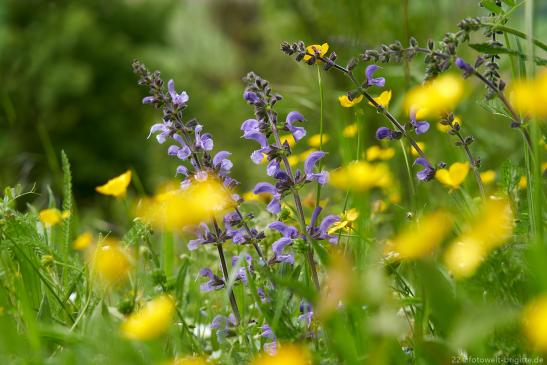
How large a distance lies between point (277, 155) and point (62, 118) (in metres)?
12.1

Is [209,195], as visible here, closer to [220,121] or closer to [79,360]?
[79,360]

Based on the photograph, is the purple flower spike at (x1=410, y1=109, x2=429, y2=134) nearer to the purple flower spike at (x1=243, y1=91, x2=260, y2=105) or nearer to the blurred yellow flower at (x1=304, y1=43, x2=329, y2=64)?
the blurred yellow flower at (x1=304, y1=43, x2=329, y2=64)

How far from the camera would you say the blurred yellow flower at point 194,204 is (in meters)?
1.10

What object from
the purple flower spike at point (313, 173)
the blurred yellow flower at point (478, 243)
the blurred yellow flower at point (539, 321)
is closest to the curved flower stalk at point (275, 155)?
the purple flower spike at point (313, 173)

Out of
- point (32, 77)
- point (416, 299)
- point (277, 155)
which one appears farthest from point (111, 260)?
point (32, 77)

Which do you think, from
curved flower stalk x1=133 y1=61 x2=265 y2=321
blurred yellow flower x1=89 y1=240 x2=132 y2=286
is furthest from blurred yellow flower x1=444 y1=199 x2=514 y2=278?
blurred yellow flower x1=89 y1=240 x2=132 y2=286

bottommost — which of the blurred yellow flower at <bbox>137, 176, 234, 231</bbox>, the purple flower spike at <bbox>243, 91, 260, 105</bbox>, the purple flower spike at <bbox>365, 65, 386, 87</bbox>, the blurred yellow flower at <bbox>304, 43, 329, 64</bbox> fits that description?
the blurred yellow flower at <bbox>137, 176, 234, 231</bbox>

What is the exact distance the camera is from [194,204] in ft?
3.64

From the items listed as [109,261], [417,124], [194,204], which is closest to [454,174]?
[417,124]

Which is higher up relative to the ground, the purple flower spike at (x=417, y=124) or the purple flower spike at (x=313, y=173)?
the purple flower spike at (x=417, y=124)

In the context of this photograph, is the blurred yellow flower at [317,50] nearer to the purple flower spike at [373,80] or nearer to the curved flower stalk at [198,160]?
the purple flower spike at [373,80]

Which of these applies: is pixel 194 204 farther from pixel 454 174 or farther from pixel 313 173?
pixel 454 174

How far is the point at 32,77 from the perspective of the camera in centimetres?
1238

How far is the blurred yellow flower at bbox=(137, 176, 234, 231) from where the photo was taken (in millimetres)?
1102
